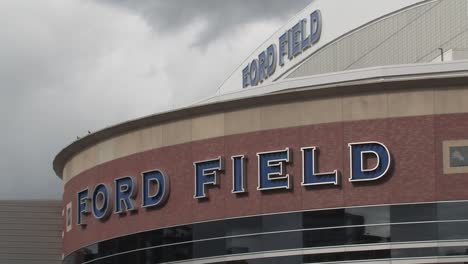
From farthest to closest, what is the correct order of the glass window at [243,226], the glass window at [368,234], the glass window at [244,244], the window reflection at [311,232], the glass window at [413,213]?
the glass window at [243,226] < the glass window at [244,244] < the glass window at [368,234] < the glass window at [413,213] < the window reflection at [311,232]

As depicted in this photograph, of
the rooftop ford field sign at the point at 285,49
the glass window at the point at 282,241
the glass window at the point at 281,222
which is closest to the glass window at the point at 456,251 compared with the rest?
the glass window at the point at 282,241

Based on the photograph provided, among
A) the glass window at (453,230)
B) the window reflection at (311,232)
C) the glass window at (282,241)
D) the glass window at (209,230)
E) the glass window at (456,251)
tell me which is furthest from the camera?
the glass window at (209,230)

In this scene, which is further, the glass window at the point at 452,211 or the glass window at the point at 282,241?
the glass window at the point at 282,241

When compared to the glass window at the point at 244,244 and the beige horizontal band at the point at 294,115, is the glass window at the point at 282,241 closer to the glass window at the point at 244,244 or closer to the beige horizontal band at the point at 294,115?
the glass window at the point at 244,244

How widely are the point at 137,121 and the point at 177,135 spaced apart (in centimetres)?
240

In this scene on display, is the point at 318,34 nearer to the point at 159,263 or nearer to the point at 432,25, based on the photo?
the point at 432,25

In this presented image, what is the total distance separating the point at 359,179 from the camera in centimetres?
5188

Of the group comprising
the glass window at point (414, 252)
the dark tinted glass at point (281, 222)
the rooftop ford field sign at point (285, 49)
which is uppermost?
the rooftop ford field sign at point (285, 49)

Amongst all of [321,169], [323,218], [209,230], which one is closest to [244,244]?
[209,230]

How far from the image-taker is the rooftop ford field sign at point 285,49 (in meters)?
67.9

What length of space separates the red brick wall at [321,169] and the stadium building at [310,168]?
0.05m

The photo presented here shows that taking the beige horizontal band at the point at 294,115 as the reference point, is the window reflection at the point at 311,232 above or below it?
below

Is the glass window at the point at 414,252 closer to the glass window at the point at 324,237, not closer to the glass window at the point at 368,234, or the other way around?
the glass window at the point at 368,234

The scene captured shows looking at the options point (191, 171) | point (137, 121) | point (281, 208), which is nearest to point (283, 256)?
point (281, 208)
